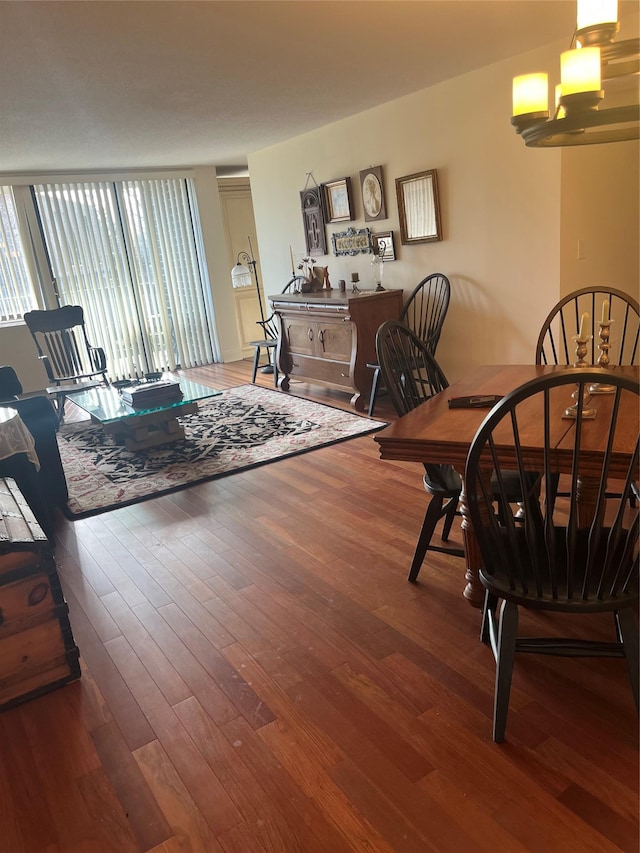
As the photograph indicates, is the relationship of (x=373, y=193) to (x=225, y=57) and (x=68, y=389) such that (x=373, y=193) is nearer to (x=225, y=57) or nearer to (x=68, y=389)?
(x=225, y=57)

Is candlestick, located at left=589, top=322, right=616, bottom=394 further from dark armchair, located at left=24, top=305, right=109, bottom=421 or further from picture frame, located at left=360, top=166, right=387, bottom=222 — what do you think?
dark armchair, located at left=24, top=305, right=109, bottom=421

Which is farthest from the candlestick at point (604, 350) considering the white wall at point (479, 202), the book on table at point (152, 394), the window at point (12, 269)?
the window at point (12, 269)

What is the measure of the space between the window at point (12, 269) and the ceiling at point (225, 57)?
1.43 m

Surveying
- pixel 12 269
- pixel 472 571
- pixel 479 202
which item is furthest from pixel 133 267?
pixel 472 571

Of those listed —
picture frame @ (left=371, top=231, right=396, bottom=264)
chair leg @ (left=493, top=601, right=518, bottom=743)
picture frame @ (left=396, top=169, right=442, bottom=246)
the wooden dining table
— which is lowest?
chair leg @ (left=493, top=601, right=518, bottom=743)

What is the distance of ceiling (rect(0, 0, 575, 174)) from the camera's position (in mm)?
2648

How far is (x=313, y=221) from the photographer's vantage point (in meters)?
5.85

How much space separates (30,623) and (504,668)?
143 cm

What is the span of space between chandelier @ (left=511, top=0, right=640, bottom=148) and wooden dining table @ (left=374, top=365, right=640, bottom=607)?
0.71 meters

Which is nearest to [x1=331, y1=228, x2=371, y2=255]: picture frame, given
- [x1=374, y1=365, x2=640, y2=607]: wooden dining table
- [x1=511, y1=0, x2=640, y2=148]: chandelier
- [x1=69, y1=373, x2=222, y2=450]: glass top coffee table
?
[x1=69, y1=373, x2=222, y2=450]: glass top coffee table

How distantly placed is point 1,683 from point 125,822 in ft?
2.26

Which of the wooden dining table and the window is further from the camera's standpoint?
the window

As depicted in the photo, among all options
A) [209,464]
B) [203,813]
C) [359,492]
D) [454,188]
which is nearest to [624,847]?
[203,813]

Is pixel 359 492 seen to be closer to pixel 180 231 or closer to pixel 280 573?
pixel 280 573
